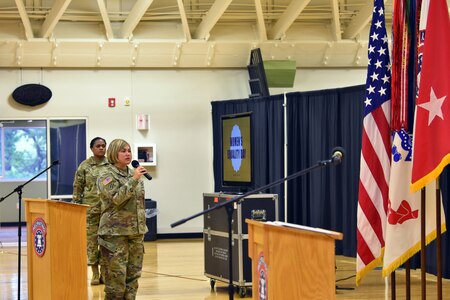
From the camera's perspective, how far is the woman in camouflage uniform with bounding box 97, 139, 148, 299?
240 inches

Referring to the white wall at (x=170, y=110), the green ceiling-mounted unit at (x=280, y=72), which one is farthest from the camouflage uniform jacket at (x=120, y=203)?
the white wall at (x=170, y=110)

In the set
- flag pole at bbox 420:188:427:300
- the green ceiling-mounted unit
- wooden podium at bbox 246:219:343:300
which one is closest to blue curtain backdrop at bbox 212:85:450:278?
the green ceiling-mounted unit

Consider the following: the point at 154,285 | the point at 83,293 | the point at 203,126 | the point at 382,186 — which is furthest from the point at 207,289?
the point at 203,126

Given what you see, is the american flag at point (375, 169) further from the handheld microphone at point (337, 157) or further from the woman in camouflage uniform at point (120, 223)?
the woman in camouflage uniform at point (120, 223)

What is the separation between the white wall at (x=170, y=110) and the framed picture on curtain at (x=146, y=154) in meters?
0.14

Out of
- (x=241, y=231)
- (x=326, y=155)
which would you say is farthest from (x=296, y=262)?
(x=326, y=155)

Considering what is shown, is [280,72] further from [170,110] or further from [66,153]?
[66,153]

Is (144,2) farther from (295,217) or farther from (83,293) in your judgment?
(83,293)

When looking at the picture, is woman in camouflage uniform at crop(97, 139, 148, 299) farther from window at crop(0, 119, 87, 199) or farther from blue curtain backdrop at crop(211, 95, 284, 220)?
window at crop(0, 119, 87, 199)

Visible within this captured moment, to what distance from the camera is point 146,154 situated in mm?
13289

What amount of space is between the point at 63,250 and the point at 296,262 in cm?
270

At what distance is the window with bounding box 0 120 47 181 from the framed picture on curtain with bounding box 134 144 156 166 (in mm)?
1689

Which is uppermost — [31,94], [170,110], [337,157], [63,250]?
[31,94]

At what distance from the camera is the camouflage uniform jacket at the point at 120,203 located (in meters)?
6.05
